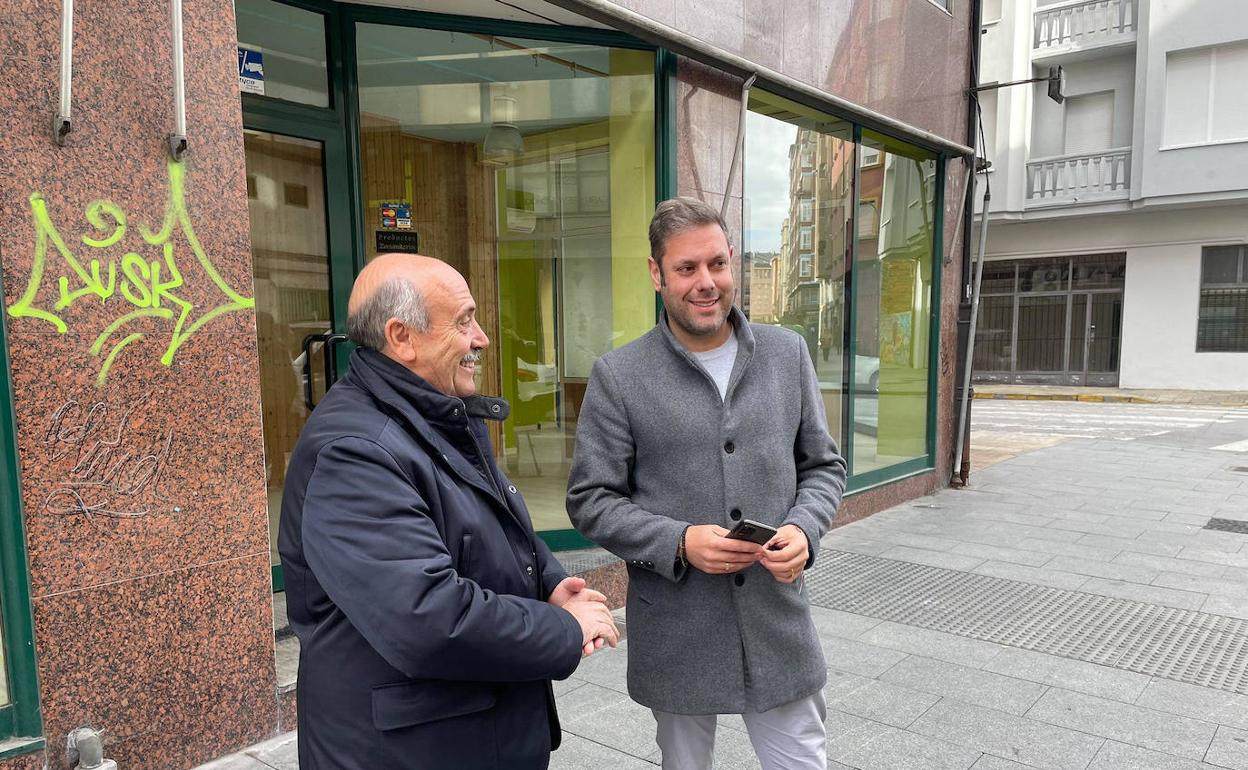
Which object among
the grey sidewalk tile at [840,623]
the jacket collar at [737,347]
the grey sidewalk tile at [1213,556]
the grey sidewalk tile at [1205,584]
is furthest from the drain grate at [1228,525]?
Answer: the jacket collar at [737,347]

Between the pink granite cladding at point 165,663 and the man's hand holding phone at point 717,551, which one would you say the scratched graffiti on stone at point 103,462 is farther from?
the man's hand holding phone at point 717,551

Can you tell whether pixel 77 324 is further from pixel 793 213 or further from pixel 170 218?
pixel 793 213

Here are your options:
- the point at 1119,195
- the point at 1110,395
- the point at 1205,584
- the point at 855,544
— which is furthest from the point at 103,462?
the point at 1119,195

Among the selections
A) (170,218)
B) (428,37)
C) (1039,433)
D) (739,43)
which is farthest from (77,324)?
(1039,433)

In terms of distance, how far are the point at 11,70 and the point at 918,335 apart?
7669 millimetres

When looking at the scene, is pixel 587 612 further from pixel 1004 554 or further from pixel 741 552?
pixel 1004 554

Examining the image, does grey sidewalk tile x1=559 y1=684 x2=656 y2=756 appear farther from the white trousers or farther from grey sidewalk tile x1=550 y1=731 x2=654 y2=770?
the white trousers

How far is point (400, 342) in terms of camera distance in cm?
158

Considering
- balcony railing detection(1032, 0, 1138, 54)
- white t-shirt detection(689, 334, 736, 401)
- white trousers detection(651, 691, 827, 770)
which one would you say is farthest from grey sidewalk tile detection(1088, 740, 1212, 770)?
balcony railing detection(1032, 0, 1138, 54)

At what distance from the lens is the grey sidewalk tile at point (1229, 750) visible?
298cm

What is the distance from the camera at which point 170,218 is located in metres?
2.79

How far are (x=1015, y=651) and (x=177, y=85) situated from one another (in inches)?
177

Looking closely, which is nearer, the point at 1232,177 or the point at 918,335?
the point at 918,335

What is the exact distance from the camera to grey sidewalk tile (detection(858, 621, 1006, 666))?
403 cm
